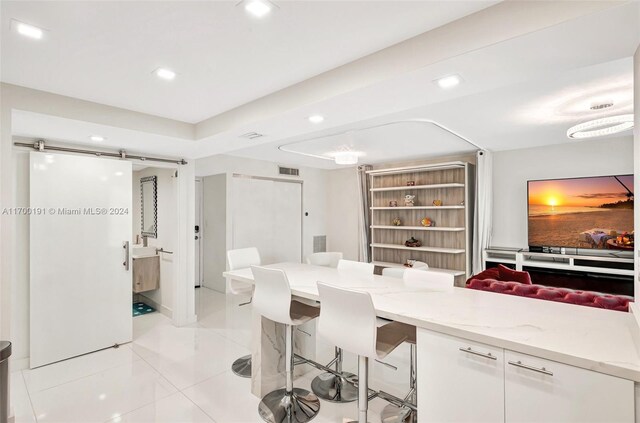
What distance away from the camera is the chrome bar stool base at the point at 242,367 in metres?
2.92

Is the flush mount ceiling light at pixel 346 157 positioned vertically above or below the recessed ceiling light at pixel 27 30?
below

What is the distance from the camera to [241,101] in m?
2.73

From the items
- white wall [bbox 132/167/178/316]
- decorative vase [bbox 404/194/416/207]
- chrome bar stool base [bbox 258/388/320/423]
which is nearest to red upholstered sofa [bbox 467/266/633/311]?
chrome bar stool base [bbox 258/388/320/423]

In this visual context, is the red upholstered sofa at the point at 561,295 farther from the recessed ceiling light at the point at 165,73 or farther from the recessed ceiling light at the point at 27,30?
the recessed ceiling light at the point at 27,30

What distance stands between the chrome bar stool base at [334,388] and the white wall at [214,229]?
3.23m

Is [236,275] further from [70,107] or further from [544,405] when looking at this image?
[544,405]

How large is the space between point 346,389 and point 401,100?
2235 mm

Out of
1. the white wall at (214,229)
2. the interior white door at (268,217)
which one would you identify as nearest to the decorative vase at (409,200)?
the interior white door at (268,217)

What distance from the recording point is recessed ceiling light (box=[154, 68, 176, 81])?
212 centimetres

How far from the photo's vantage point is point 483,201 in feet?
16.4

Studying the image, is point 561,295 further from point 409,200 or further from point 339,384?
A: point 409,200

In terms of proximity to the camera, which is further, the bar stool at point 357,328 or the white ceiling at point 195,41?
the bar stool at point 357,328

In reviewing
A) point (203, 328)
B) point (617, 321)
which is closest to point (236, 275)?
point (203, 328)

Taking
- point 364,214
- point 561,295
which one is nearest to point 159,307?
point 364,214
